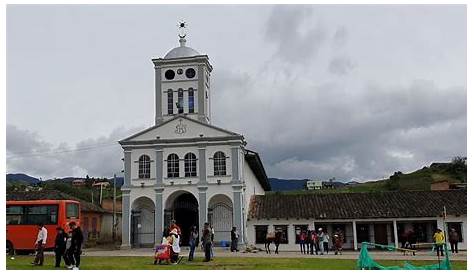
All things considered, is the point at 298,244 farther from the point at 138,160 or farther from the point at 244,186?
the point at 138,160

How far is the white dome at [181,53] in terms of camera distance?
127 ft

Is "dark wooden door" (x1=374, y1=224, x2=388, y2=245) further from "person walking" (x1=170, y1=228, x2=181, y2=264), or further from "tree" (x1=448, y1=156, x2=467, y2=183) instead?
"tree" (x1=448, y1=156, x2=467, y2=183)

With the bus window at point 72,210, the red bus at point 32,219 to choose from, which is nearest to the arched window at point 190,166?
the bus window at point 72,210

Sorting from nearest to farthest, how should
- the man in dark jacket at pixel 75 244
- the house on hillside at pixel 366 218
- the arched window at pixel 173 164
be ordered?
the man in dark jacket at pixel 75 244
the house on hillside at pixel 366 218
the arched window at pixel 173 164

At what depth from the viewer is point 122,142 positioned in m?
35.3

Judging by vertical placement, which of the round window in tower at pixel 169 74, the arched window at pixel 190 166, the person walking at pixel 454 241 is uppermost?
the round window in tower at pixel 169 74

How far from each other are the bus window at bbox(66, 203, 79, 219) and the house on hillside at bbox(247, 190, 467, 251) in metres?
10.6

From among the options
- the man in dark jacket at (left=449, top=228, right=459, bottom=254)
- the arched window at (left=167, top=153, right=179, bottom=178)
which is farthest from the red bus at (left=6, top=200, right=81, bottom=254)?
the man in dark jacket at (left=449, top=228, right=459, bottom=254)

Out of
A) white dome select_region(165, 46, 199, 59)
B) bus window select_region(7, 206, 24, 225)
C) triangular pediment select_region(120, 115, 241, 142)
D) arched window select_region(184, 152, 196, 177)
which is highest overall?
white dome select_region(165, 46, 199, 59)

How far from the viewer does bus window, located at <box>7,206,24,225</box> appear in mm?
28078

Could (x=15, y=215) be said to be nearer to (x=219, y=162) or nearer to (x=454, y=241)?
(x=219, y=162)

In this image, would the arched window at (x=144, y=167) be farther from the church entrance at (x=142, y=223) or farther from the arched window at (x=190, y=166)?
the arched window at (x=190, y=166)

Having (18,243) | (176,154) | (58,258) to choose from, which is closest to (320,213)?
(176,154)

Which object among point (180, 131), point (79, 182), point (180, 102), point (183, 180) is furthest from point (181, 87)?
point (79, 182)
